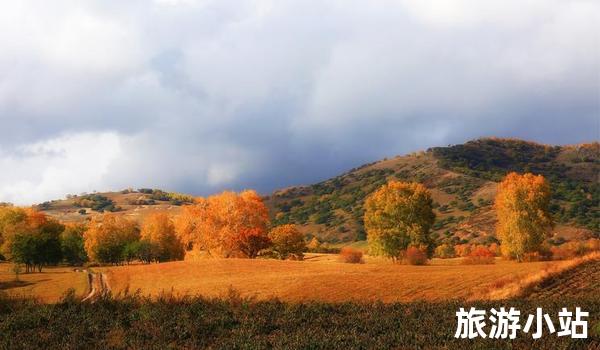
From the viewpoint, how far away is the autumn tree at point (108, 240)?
433 feet

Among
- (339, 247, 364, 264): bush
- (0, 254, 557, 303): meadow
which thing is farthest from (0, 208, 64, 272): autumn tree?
(339, 247, 364, 264): bush

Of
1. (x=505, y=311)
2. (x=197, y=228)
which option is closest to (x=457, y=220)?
(x=197, y=228)

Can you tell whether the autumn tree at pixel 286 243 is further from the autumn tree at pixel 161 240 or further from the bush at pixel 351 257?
the autumn tree at pixel 161 240

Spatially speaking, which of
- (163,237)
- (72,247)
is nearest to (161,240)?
(163,237)

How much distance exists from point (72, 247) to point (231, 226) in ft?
212

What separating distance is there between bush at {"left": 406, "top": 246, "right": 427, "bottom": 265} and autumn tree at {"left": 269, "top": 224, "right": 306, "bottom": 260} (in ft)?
101

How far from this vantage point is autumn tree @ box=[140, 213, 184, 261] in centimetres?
13038

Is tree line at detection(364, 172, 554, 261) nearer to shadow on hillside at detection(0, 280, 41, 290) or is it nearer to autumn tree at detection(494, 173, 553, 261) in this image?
autumn tree at detection(494, 173, 553, 261)

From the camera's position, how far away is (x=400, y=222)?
89188 mm

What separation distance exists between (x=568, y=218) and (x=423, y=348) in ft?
635

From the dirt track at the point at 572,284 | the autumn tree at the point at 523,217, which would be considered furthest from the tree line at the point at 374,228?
the dirt track at the point at 572,284

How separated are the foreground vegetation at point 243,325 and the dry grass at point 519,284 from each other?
21.1 m

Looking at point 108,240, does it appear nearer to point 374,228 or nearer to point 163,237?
point 163,237

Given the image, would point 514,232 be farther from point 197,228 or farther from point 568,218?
point 568,218
